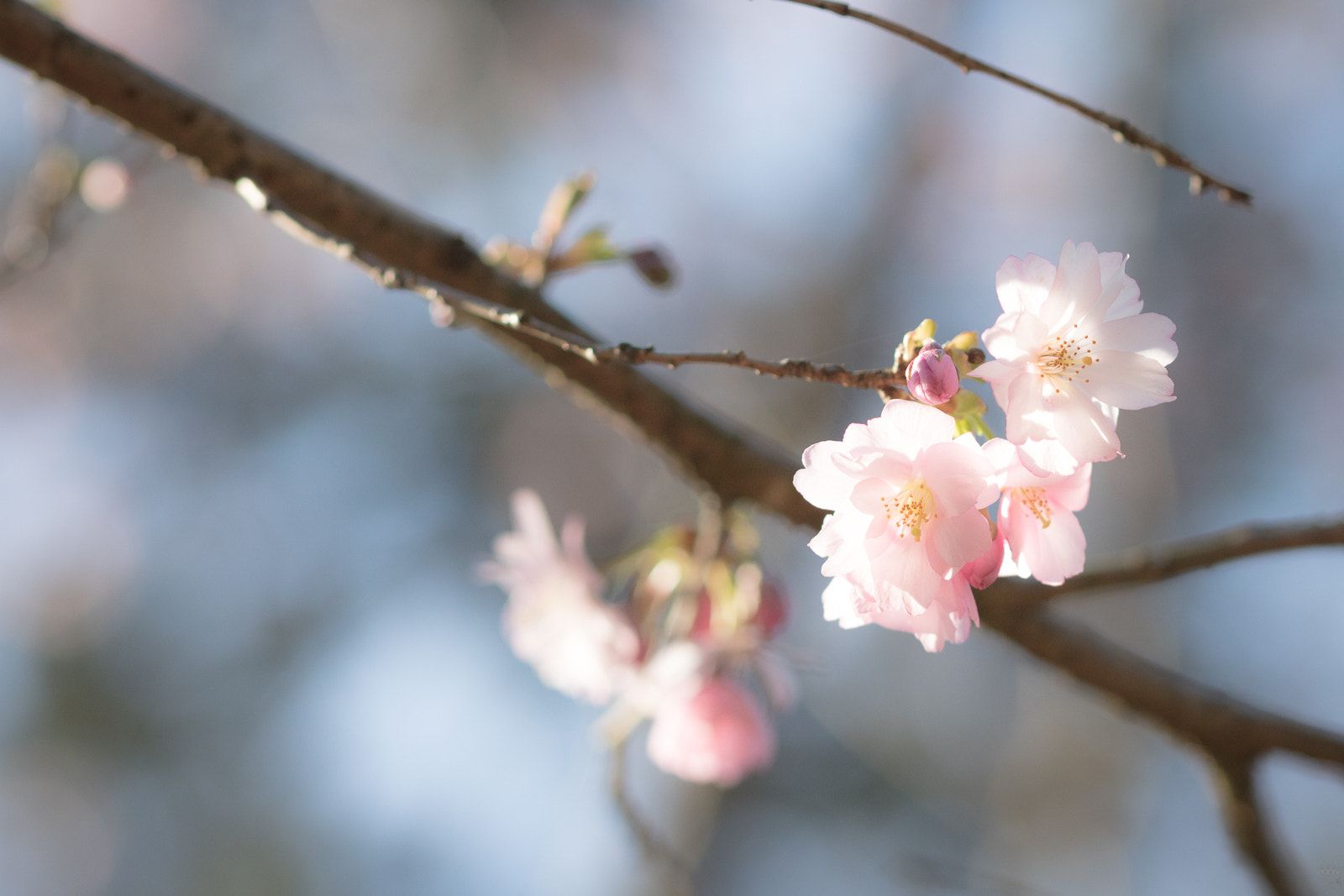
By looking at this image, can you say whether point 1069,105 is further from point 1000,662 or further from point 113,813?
point 113,813

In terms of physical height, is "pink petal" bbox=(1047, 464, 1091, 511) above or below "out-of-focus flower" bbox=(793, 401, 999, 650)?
above

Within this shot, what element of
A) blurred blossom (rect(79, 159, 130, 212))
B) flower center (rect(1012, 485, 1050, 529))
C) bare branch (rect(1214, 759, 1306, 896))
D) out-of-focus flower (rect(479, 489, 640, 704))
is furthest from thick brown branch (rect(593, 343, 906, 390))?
blurred blossom (rect(79, 159, 130, 212))

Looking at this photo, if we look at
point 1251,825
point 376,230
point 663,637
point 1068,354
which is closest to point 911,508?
point 1068,354

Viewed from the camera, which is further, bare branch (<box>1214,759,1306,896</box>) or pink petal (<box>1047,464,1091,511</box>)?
bare branch (<box>1214,759,1306,896</box>)

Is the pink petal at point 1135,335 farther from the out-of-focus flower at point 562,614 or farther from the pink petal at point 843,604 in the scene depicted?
the out-of-focus flower at point 562,614

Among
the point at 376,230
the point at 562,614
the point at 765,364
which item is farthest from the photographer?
the point at 562,614

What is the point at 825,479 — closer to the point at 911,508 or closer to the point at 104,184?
the point at 911,508

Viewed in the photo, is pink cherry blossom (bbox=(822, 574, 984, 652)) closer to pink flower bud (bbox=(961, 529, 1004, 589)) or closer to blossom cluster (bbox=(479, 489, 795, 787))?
pink flower bud (bbox=(961, 529, 1004, 589))

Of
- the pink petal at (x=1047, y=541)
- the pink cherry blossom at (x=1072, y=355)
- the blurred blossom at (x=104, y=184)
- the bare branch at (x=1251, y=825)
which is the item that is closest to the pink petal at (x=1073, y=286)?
the pink cherry blossom at (x=1072, y=355)
